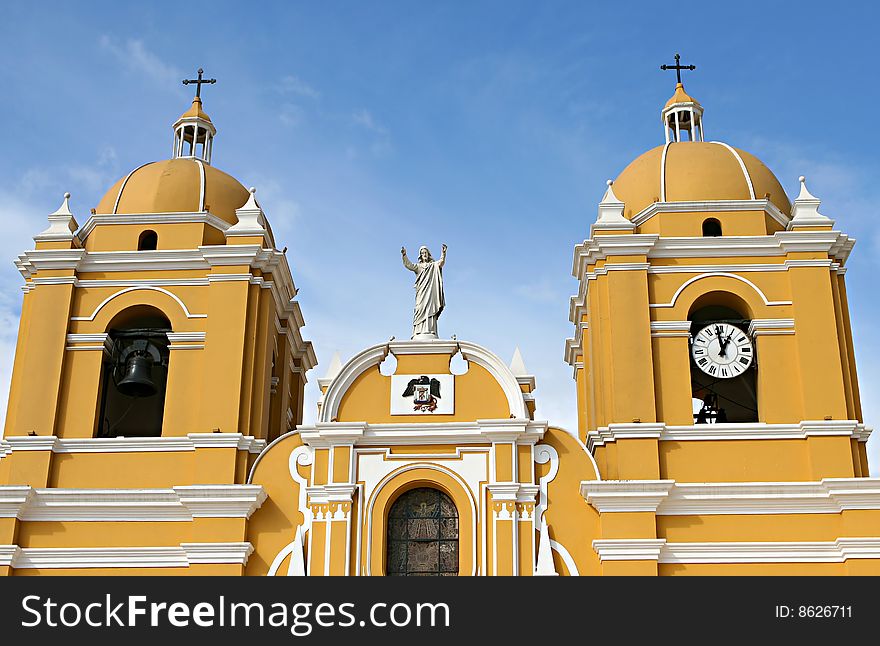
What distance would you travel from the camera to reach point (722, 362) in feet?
72.7

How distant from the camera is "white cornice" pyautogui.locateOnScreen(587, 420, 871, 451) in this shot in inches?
828

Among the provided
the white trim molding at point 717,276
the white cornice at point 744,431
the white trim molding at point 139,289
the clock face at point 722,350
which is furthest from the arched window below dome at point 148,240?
the clock face at point 722,350

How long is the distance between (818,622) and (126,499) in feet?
35.0

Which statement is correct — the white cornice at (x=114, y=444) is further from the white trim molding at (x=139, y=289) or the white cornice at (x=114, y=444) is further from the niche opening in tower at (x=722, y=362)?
the niche opening in tower at (x=722, y=362)

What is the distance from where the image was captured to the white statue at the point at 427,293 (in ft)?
73.7

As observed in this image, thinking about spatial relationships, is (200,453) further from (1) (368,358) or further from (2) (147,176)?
(2) (147,176)

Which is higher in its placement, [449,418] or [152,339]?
[152,339]

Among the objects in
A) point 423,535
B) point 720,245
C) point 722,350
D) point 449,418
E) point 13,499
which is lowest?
point 423,535

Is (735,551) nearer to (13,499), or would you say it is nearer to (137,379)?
(137,379)

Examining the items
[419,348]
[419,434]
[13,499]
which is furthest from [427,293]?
[13,499]

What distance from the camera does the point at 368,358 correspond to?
71.8 ft

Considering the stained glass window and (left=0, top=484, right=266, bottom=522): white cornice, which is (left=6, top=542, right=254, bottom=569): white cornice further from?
the stained glass window

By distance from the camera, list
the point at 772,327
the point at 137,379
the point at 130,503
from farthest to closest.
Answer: the point at 137,379
the point at 772,327
the point at 130,503

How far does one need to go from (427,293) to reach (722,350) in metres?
4.97
